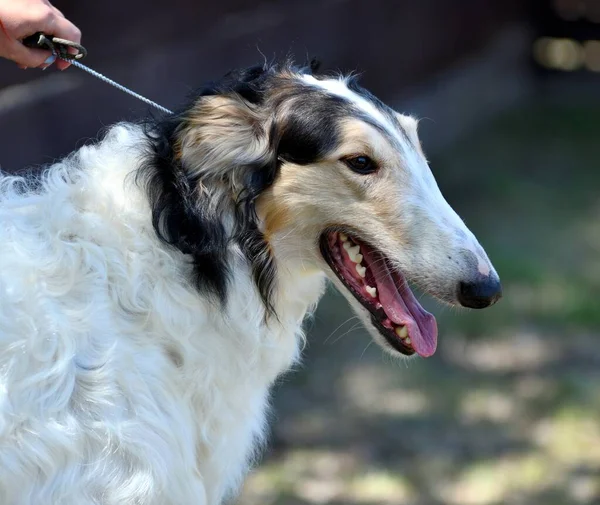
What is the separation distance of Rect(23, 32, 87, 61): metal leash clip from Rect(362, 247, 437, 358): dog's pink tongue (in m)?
1.08

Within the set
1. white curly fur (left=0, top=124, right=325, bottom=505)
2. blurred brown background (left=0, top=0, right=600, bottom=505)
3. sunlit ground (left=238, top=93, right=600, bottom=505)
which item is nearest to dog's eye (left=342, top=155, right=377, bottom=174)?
white curly fur (left=0, top=124, right=325, bottom=505)

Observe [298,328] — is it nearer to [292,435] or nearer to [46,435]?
[46,435]

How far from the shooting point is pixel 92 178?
2812 mm

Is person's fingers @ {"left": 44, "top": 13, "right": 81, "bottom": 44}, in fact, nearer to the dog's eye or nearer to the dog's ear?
the dog's ear

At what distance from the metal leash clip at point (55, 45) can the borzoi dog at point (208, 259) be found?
0.89 ft

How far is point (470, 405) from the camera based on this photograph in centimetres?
499

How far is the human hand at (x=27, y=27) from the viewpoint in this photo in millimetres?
2758

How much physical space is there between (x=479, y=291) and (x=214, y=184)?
0.83m

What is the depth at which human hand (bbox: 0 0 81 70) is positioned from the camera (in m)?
2.76

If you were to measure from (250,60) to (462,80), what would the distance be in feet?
11.7

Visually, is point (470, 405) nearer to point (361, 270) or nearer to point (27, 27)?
point (361, 270)

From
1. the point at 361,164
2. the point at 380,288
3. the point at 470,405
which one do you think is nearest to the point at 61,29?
the point at 361,164

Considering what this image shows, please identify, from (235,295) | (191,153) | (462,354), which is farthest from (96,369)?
(462,354)

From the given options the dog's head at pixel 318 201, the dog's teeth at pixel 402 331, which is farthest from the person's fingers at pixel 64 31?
the dog's teeth at pixel 402 331
